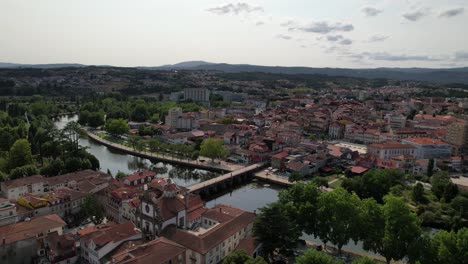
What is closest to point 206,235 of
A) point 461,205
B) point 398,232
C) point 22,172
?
point 398,232

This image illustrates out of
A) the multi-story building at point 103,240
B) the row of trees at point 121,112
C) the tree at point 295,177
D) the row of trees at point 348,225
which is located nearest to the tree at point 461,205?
the row of trees at point 348,225

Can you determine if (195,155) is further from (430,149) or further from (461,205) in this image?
(430,149)

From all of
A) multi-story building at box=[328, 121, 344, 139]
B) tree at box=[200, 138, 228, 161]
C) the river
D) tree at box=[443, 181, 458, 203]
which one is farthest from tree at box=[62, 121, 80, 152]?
tree at box=[443, 181, 458, 203]

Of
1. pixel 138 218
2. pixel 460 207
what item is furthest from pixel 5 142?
pixel 460 207

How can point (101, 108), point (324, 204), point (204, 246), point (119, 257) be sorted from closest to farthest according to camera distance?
point (119, 257)
point (204, 246)
point (324, 204)
point (101, 108)

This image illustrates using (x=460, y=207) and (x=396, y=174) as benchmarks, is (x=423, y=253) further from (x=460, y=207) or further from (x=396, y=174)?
(x=396, y=174)

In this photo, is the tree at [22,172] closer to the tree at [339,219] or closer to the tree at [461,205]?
the tree at [339,219]

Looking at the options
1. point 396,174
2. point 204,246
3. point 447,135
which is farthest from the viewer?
point 447,135
